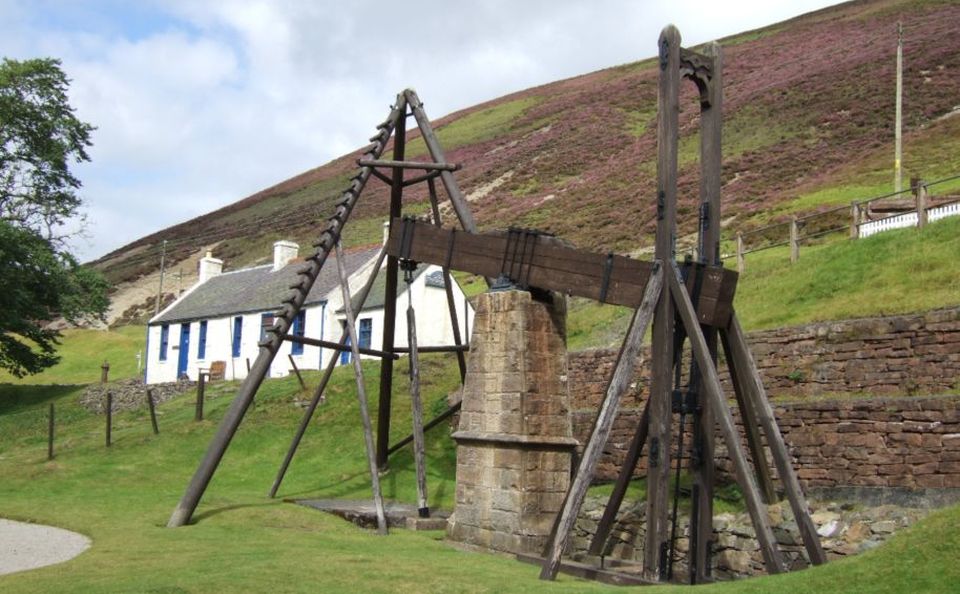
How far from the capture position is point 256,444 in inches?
964

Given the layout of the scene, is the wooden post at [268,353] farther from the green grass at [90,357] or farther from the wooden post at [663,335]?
the green grass at [90,357]

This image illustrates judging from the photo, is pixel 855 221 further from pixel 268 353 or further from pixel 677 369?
pixel 268 353

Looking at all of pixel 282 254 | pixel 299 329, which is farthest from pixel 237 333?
pixel 282 254

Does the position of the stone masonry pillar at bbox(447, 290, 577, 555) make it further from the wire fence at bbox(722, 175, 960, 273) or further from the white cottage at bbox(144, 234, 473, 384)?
the white cottage at bbox(144, 234, 473, 384)

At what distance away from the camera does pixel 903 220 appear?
24125 mm

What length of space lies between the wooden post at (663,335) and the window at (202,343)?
3443 centimetres

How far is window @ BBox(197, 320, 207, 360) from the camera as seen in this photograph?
43344 mm

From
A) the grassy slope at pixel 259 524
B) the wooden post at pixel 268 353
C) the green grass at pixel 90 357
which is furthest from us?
the green grass at pixel 90 357

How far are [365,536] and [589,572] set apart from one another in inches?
177

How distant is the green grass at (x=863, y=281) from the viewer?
1842 cm

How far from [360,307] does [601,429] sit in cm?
769

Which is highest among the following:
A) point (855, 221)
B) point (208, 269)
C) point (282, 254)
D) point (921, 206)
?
point (282, 254)

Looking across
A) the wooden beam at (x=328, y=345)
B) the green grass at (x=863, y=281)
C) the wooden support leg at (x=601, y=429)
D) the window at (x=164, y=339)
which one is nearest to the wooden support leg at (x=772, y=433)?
the wooden support leg at (x=601, y=429)

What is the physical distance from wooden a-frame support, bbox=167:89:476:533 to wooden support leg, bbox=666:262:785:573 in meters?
5.25
